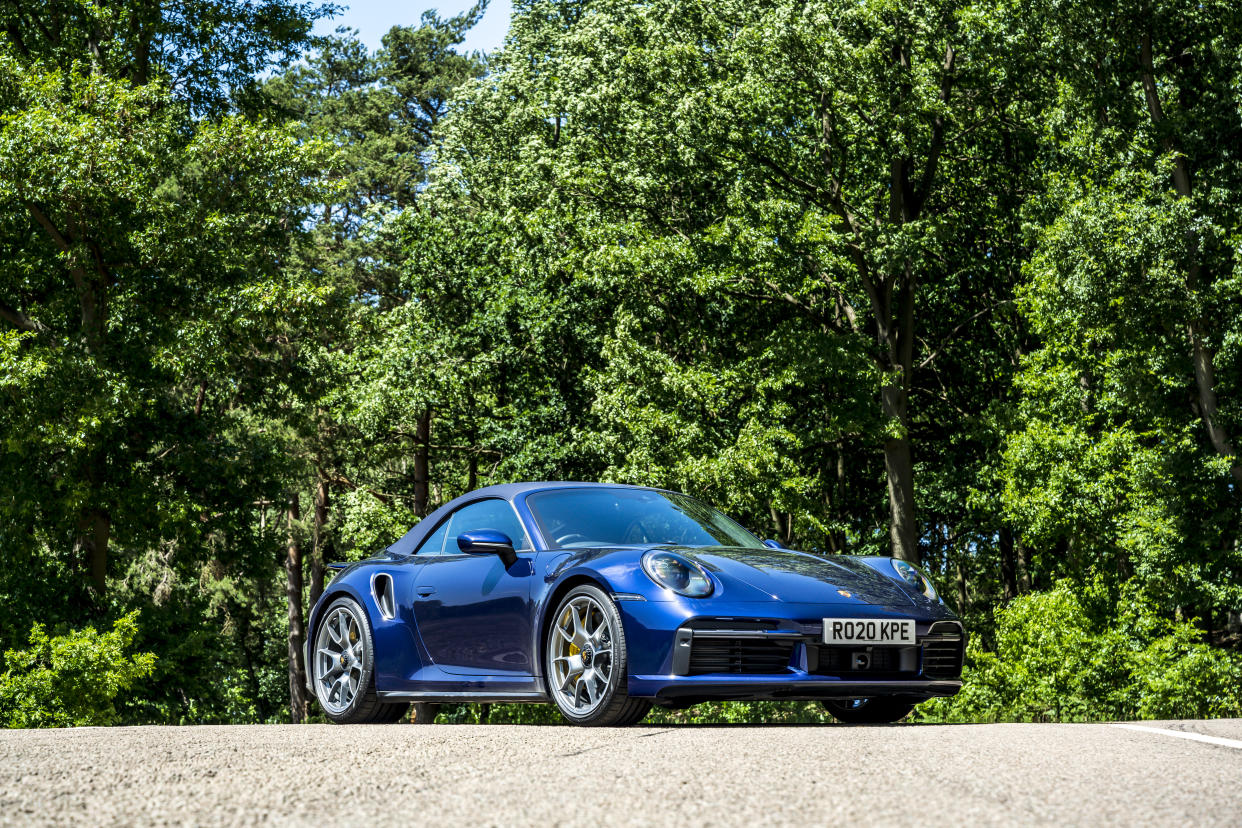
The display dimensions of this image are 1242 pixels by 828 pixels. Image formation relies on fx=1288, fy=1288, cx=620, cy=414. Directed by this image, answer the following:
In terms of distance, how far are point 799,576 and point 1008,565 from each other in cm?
2660

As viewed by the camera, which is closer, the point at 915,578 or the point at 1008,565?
the point at 915,578

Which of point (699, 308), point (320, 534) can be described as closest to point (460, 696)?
point (699, 308)

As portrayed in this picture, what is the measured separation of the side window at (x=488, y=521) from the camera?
7.26 metres

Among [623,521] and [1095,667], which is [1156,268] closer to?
[1095,667]

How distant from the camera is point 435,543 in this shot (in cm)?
792

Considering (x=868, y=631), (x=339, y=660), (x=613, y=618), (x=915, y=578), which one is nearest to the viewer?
(x=613, y=618)

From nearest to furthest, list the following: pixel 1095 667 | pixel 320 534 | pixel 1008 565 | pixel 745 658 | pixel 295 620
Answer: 1. pixel 745 658
2. pixel 1095 667
3. pixel 1008 565
4. pixel 320 534
5. pixel 295 620

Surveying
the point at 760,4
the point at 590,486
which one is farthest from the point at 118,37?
the point at 590,486

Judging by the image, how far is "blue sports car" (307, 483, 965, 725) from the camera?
608cm

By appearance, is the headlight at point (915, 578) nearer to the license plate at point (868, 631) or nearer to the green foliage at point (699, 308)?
the license plate at point (868, 631)

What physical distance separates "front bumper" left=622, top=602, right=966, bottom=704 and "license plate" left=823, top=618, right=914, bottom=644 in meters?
0.04

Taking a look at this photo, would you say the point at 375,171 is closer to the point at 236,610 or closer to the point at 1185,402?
the point at 236,610

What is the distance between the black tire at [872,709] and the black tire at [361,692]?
101 inches

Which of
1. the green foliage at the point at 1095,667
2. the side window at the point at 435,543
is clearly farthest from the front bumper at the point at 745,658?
the green foliage at the point at 1095,667
